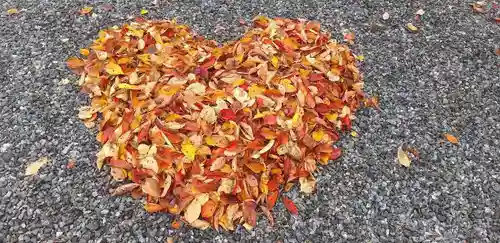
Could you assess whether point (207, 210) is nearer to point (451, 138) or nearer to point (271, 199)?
point (271, 199)

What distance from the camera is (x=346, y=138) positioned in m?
2.97

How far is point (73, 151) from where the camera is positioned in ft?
9.18

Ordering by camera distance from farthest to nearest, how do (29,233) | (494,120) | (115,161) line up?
1. (494,120)
2. (115,161)
3. (29,233)

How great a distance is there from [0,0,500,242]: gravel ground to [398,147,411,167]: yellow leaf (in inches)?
1.5

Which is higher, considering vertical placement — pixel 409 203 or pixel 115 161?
pixel 115 161

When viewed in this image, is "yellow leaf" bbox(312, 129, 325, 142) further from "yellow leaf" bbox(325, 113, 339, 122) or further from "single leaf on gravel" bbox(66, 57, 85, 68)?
"single leaf on gravel" bbox(66, 57, 85, 68)

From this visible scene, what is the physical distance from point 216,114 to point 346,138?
83cm

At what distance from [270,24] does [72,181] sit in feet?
5.56

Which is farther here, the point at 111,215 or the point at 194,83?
the point at 194,83

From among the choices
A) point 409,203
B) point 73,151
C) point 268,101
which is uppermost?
point 268,101

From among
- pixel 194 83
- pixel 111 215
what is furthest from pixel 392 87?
pixel 111 215

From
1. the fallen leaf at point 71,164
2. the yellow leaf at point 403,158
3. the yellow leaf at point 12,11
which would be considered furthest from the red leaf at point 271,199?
the yellow leaf at point 12,11

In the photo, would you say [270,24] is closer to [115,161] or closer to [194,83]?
[194,83]

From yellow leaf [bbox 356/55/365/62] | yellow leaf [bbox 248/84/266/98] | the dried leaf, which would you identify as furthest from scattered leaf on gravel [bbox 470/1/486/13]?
the dried leaf
